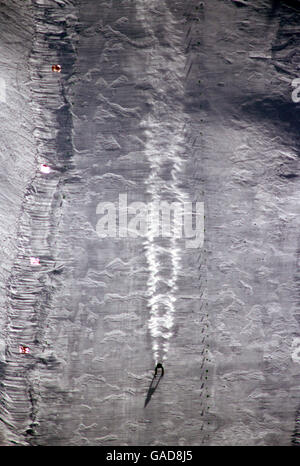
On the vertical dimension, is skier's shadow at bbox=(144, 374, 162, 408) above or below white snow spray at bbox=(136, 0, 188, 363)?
below

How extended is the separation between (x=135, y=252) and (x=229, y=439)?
0.86 meters

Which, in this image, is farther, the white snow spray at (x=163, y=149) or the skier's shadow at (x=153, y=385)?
the skier's shadow at (x=153, y=385)

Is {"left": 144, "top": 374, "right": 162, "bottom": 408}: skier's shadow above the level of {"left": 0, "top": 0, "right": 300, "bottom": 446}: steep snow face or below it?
below

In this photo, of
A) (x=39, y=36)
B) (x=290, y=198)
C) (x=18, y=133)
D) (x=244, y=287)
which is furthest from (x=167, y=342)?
(x=39, y=36)

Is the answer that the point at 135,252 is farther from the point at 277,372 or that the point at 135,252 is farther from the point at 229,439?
the point at 229,439

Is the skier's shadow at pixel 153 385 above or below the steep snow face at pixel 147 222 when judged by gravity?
below

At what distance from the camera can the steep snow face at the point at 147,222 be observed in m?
1.40

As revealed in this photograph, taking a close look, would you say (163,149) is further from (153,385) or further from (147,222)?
(153,385)

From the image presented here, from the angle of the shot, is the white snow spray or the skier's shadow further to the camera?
the skier's shadow

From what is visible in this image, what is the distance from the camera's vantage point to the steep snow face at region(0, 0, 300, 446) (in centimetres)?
140

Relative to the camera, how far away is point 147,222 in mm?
1459

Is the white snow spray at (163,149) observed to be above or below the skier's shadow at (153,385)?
above

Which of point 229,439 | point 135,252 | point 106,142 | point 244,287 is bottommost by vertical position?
point 229,439

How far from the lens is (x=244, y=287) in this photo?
1482 mm
